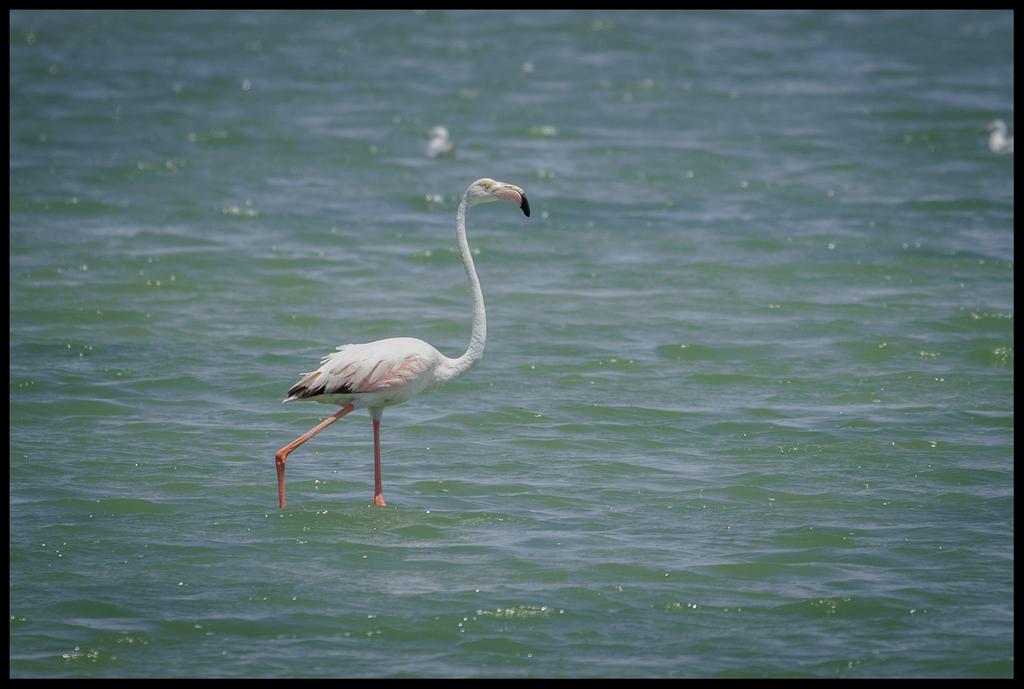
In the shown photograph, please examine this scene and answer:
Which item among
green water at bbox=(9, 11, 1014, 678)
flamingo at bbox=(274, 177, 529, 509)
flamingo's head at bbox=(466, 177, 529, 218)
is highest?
flamingo's head at bbox=(466, 177, 529, 218)

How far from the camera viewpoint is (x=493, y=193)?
8.83m

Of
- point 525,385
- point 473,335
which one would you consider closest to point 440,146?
point 525,385

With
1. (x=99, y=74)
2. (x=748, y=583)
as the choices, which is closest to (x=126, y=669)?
(x=748, y=583)

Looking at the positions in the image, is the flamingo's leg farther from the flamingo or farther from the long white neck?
the long white neck

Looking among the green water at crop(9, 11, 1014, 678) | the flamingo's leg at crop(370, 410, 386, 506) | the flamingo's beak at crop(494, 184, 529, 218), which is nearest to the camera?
the green water at crop(9, 11, 1014, 678)

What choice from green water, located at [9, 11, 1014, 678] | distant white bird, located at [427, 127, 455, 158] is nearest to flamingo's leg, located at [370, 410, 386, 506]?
green water, located at [9, 11, 1014, 678]

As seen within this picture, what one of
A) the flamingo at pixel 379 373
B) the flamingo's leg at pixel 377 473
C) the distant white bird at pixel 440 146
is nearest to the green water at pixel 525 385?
the flamingo's leg at pixel 377 473

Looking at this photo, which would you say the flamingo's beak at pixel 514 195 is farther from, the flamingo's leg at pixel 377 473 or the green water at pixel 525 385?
the green water at pixel 525 385

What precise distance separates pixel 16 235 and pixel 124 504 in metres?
8.68

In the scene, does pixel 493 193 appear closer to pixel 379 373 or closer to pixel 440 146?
pixel 379 373

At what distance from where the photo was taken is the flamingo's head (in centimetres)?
852

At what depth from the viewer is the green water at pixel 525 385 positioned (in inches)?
290

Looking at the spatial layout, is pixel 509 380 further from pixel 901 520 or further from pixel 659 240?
pixel 659 240

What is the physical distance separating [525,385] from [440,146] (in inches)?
403
